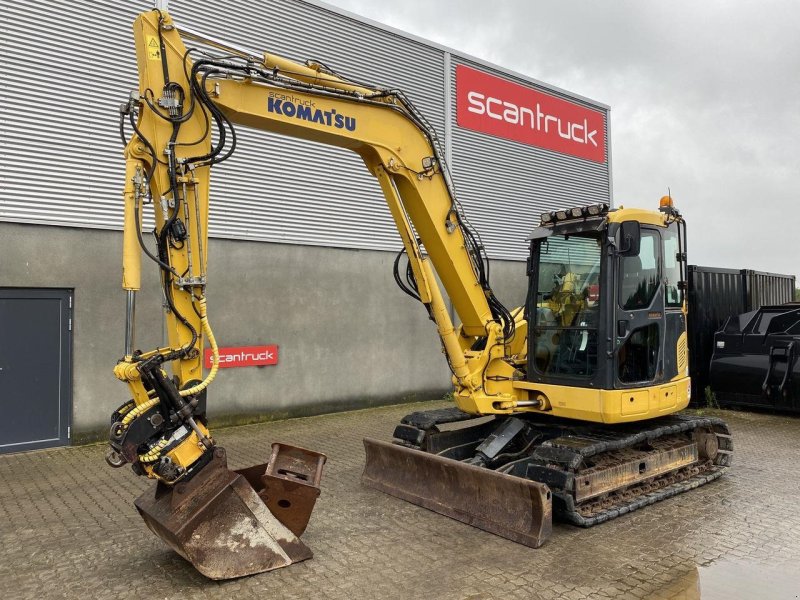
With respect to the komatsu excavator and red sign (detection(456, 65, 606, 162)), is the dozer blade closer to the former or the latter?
the komatsu excavator

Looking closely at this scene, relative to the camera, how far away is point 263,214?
34.8ft

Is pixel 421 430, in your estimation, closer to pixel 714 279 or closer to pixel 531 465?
pixel 531 465

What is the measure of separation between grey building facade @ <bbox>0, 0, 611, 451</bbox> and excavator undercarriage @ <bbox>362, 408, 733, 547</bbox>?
4.43m

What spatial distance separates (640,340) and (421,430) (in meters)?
2.37

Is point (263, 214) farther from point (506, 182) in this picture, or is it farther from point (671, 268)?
point (671, 268)

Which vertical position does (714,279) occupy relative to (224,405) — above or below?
above

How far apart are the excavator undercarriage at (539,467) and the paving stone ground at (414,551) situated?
151 mm

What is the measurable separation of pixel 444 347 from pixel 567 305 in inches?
50.8

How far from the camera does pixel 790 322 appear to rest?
36.3 ft

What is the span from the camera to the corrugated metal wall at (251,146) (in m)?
8.64

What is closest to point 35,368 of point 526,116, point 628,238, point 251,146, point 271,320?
point 271,320

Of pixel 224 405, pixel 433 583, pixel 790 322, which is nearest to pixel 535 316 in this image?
pixel 433 583

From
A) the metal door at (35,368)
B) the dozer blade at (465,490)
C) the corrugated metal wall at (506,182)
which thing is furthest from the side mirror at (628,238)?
the metal door at (35,368)

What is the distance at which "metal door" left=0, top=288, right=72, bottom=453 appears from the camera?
835 cm
